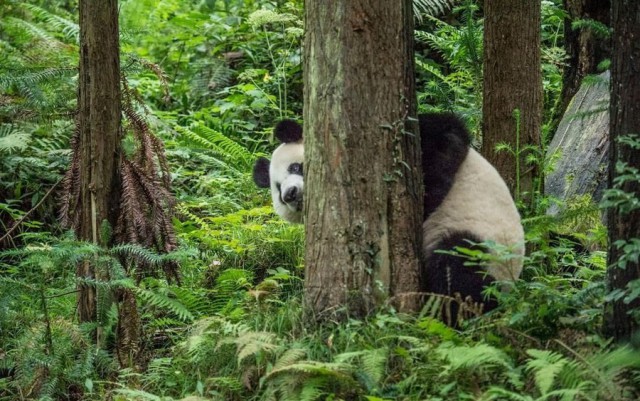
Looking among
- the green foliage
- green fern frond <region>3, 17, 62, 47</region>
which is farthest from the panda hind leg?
green fern frond <region>3, 17, 62, 47</region>

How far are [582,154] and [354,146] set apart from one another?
401 centimetres

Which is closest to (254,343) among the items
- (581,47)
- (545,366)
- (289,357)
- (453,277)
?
(289,357)

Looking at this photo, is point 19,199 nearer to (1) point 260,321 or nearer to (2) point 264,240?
(2) point 264,240

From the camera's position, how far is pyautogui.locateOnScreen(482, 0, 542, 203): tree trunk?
23.4 feet

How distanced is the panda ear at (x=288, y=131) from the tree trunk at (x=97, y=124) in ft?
4.09

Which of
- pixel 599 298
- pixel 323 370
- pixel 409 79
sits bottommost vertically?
pixel 323 370

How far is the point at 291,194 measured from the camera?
6539mm

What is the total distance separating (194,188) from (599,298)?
18.5 feet

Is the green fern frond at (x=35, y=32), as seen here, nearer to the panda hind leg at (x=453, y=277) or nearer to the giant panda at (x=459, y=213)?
the giant panda at (x=459, y=213)

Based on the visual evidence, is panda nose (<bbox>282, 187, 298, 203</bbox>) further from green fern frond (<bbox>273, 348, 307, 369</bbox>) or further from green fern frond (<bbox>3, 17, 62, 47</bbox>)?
green fern frond (<bbox>3, 17, 62, 47</bbox>)

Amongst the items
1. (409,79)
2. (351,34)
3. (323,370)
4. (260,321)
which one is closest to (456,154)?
(409,79)

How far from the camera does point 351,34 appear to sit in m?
4.99

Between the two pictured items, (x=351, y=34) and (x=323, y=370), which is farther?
(x=351, y=34)

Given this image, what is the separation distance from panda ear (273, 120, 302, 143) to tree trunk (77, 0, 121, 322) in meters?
1.25
